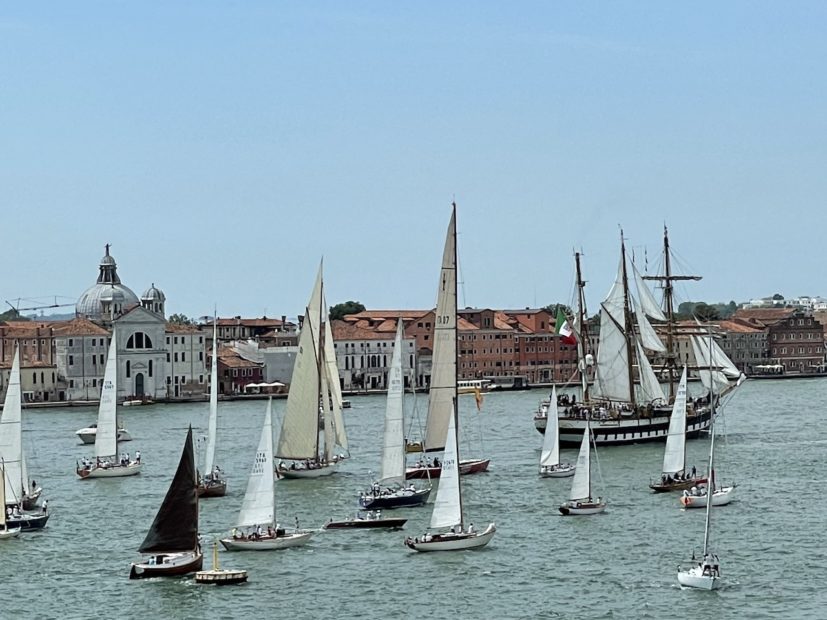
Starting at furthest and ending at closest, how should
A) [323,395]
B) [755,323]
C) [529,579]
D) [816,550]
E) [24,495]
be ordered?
1. [755,323]
2. [323,395]
3. [24,495]
4. [816,550]
5. [529,579]

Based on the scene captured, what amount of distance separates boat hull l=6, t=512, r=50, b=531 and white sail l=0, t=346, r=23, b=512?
1.32 m

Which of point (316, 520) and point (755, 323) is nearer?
point (316, 520)

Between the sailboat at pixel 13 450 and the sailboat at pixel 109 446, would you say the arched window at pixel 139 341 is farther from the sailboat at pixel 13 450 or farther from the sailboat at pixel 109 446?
the sailboat at pixel 13 450

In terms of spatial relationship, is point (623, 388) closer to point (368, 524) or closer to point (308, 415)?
point (308, 415)

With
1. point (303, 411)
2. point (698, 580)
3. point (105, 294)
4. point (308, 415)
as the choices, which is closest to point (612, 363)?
point (308, 415)

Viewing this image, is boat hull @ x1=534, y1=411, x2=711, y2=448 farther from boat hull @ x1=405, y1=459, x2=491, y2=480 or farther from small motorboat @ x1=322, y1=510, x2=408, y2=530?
small motorboat @ x1=322, y1=510, x2=408, y2=530

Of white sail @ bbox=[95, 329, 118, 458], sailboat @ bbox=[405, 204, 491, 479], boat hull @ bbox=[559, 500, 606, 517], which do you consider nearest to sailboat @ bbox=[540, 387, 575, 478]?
boat hull @ bbox=[559, 500, 606, 517]

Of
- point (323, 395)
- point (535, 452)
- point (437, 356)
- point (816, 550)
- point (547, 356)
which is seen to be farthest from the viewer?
point (547, 356)

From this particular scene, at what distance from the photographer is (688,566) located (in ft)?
108

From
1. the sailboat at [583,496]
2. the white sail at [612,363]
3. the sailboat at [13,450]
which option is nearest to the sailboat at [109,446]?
the sailboat at [13,450]

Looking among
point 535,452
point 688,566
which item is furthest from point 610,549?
point 535,452

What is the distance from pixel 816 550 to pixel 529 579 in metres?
7.20

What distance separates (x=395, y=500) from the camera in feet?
137

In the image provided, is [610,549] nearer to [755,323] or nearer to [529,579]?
[529,579]
